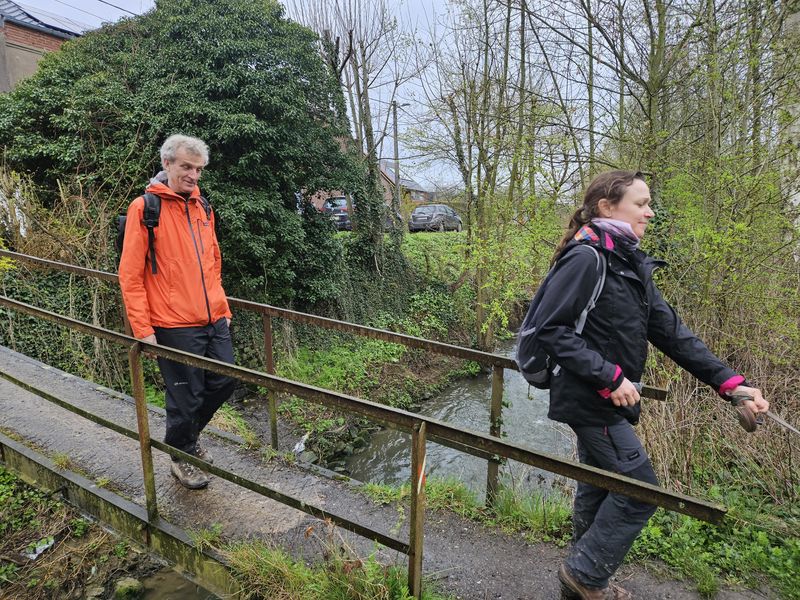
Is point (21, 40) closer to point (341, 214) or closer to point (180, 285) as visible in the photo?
point (341, 214)

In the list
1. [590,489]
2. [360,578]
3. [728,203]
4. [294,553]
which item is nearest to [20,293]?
[294,553]

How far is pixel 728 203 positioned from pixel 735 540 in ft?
10.3

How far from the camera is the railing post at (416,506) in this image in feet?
5.92

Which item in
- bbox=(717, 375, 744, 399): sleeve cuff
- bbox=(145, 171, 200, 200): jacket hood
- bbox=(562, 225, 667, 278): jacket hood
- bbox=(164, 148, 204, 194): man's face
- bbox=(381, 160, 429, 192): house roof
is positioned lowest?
bbox=(717, 375, 744, 399): sleeve cuff

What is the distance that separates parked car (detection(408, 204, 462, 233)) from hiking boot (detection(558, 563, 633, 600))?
16450 millimetres

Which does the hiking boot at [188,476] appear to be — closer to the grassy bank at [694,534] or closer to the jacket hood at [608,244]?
the grassy bank at [694,534]

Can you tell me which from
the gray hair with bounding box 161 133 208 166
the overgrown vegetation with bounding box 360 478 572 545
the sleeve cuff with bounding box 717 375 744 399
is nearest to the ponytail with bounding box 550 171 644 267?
the sleeve cuff with bounding box 717 375 744 399

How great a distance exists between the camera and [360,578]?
6.56 feet

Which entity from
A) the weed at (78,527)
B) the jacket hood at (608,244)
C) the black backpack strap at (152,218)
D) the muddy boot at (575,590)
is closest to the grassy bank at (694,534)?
the muddy boot at (575,590)

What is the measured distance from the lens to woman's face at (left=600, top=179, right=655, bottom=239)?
6.34ft

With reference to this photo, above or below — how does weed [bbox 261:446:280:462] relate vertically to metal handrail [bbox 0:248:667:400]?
below

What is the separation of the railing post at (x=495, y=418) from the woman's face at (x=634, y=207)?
1.16 metres

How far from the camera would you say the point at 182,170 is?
8.64 ft

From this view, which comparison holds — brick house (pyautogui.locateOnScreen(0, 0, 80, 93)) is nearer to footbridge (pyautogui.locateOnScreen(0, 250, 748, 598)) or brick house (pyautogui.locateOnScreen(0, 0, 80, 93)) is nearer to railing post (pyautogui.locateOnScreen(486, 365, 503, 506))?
footbridge (pyautogui.locateOnScreen(0, 250, 748, 598))
